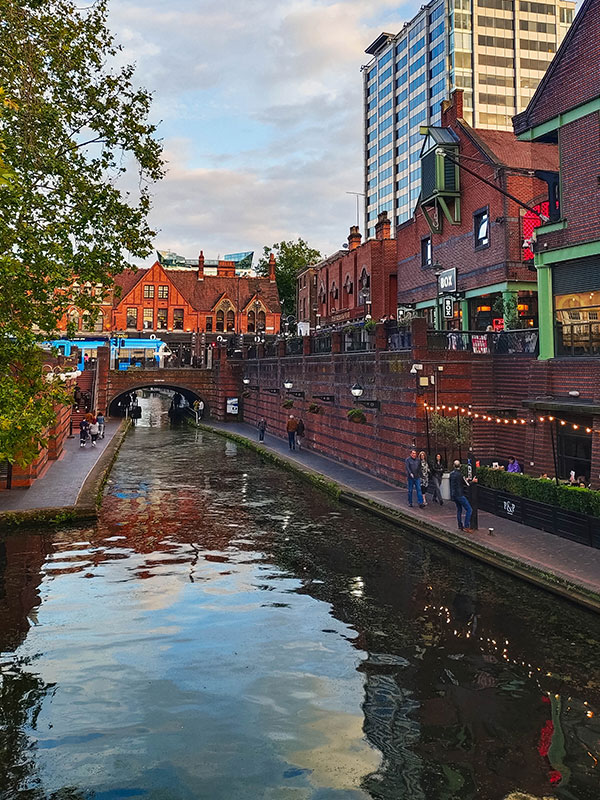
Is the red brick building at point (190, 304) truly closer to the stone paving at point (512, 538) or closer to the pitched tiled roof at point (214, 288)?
the pitched tiled roof at point (214, 288)

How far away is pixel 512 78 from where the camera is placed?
261ft

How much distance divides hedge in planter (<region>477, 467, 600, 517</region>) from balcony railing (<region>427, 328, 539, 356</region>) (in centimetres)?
443

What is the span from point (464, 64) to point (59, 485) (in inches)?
3020

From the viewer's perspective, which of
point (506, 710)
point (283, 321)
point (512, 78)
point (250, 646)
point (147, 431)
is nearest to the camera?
point (506, 710)

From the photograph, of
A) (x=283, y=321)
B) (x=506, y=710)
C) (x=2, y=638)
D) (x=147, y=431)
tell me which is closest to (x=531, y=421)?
(x=506, y=710)

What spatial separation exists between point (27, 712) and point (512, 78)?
9013 cm

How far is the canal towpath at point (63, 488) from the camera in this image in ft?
58.3

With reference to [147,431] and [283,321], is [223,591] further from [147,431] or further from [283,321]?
[283,321]

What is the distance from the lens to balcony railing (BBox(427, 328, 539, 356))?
2077 cm

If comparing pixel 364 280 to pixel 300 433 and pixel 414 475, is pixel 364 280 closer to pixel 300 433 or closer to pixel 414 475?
pixel 300 433

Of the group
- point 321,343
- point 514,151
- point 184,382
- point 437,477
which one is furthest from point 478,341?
point 184,382

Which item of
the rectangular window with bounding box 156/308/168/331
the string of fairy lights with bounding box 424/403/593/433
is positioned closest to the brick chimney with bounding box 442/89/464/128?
the string of fairy lights with bounding box 424/403/593/433

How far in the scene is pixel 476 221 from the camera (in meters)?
26.6

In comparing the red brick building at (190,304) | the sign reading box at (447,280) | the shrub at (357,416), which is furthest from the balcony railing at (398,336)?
Answer: the red brick building at (190,304)
